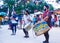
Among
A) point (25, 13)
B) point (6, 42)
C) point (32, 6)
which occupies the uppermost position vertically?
point (25, 13)

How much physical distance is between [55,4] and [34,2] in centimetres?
348

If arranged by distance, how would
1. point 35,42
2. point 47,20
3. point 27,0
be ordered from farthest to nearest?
point 27,0, point 35,42, point 47,20

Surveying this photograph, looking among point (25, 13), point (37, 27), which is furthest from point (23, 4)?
point (37, 27)

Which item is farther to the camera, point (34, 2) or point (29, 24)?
point (34, 2)

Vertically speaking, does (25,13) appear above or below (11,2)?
above

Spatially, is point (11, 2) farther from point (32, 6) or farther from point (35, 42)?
point (35, 42)

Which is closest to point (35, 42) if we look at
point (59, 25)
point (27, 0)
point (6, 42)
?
point (6, 42)

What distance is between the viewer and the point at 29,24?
1240cm

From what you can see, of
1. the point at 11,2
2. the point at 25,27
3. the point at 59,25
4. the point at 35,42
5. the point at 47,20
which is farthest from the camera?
the point at 11,2

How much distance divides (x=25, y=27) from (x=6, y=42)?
1528mm

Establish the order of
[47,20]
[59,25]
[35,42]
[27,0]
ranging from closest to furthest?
[47,20] → [35,42] → [59,25] → [27,0]

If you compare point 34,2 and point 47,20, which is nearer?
point 47,20

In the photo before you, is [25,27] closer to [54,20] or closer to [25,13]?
[25,13]

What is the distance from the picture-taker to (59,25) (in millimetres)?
23047
